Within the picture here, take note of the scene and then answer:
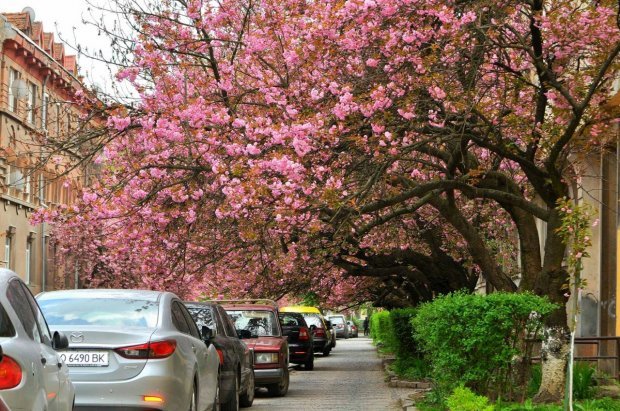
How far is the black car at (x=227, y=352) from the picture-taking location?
1533 centimetres

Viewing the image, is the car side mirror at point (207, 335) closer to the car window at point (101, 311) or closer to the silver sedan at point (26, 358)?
the car window at point (101, 311)

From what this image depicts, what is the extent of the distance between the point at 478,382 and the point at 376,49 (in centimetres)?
430

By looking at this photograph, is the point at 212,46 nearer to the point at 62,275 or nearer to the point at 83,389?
the point at 83,389

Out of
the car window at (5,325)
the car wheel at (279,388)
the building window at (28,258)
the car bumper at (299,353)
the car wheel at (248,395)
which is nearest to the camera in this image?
the car window at (5,325)

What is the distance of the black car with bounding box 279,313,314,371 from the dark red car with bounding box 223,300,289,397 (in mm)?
10095

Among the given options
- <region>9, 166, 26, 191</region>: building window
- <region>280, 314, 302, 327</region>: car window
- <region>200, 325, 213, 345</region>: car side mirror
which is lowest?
<region>280, 314, 302, 327</region>: car window

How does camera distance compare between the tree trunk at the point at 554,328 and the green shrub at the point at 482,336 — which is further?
the tree trunk at the point at 554,328

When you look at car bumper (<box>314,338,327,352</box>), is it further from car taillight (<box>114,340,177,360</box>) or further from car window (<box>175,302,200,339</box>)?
car taillight (<box>114,340,177,360</box>)

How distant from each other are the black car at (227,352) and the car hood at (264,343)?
9.75 ft

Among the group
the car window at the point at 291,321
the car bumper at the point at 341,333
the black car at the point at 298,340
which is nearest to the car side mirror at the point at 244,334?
the black car at the point at 298,340

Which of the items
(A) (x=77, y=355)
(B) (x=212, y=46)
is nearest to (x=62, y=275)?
(B) (x=212, y=46)

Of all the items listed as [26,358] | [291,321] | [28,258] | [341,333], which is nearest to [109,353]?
[26,358]

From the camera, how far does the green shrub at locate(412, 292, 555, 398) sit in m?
13.5

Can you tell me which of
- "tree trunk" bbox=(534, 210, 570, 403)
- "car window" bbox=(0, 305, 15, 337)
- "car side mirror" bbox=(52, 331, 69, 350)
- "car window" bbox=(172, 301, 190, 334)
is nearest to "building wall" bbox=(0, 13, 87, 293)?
"tree trunk" bbox=(534, 210, 570, 403)
